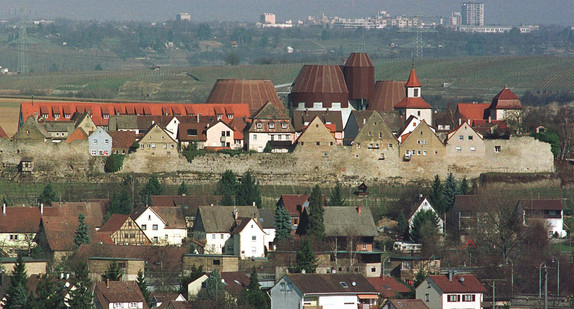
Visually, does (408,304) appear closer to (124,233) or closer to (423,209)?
(423,209)

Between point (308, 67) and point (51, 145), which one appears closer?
point (51, 145)

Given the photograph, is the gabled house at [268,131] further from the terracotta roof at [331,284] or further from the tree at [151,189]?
the terracotta roof at [331,284]

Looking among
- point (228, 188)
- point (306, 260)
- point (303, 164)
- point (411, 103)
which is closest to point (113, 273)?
point (306, 260)

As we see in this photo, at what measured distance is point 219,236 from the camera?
175ft

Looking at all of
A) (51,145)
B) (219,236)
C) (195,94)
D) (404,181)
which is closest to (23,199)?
(51,145)

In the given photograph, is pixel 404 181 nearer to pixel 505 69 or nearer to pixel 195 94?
pixel 195 94

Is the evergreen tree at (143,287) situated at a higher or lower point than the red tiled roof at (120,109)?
lower

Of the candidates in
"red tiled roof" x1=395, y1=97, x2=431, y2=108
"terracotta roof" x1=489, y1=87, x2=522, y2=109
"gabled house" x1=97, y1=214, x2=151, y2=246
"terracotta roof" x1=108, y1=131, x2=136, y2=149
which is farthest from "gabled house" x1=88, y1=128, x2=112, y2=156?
"terracotta roof" x1=489, y1=87, x2=522, y2=109

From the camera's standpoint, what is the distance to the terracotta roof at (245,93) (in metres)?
75.8

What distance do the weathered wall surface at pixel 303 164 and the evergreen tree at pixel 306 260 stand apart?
14.5 m

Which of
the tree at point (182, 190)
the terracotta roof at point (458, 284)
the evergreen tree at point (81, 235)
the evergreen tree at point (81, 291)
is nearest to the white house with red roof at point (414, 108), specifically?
the tree at point (182, 190)

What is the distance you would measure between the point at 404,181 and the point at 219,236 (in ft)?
44.0

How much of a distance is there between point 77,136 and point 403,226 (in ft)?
52.8

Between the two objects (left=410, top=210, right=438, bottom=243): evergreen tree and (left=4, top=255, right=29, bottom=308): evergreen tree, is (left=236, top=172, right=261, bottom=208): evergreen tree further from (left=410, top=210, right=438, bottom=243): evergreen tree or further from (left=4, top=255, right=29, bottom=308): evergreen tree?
(left=4, top=255, right=29, bottom=308): evergreen tree
